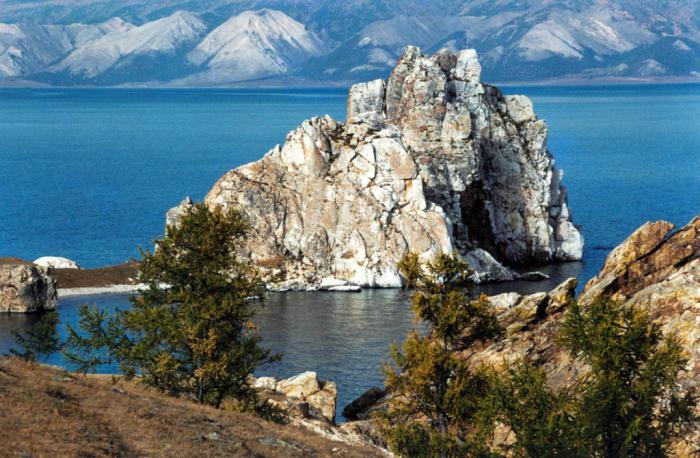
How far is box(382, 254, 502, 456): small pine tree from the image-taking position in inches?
1641

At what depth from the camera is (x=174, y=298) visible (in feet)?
155

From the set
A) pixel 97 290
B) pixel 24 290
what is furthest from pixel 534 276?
pixel 24 290

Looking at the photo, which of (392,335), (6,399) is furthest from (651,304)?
(392,335)

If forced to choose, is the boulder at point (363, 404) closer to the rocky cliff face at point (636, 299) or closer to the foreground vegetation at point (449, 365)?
the rocky cliff face at point (636, 299)

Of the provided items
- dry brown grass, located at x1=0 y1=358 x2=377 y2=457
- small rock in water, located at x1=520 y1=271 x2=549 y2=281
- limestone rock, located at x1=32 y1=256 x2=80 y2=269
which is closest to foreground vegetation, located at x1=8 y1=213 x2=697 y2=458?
dry brown grass, located at x1=0 y1=358 x2=377 y2=457

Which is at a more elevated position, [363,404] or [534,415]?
[534,415]

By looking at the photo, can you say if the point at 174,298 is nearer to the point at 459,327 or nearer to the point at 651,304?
the point at 459,327

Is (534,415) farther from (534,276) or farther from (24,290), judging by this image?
(534,276)

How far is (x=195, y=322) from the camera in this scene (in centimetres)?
4606

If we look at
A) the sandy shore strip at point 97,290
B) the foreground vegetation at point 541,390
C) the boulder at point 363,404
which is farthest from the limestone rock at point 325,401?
the sandy shore strip at point 97,290

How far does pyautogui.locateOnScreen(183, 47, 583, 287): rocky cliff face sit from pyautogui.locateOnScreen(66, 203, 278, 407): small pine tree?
205ft

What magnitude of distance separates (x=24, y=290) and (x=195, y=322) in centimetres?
5621

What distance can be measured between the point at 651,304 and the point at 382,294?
5458cm

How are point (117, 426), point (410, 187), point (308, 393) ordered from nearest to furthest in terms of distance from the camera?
point (117, 426) → point (308, 393) → point (410, 187)
